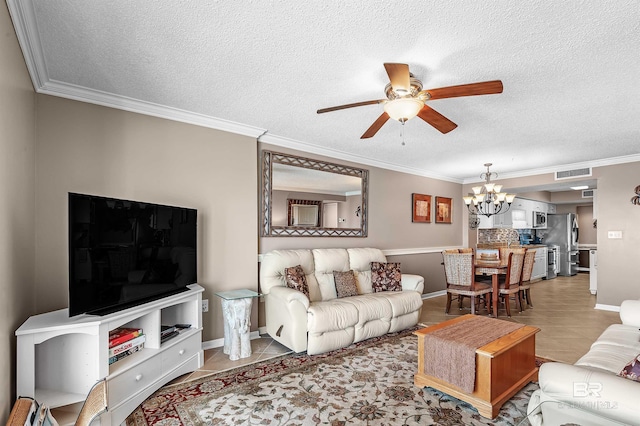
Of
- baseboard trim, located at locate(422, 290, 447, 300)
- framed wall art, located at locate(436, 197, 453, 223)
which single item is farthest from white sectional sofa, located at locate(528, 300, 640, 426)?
framed wall art, located at locate(436, 197, 453, 223)

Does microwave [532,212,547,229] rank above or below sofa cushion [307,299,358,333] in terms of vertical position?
above

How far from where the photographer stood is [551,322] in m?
4.43

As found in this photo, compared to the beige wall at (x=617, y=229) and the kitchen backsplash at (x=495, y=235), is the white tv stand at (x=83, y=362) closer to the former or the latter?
the beige wall at (x=617, y=229)

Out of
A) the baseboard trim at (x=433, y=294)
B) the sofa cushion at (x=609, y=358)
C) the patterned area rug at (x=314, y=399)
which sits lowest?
the baseboard trim at (x=433, y=294)

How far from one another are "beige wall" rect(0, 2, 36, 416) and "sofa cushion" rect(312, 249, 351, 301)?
2654mm

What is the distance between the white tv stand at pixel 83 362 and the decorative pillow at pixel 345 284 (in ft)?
6.78

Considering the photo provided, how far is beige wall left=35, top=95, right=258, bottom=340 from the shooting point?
8.32ft

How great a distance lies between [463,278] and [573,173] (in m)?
2.83

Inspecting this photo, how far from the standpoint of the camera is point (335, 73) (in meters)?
2.38

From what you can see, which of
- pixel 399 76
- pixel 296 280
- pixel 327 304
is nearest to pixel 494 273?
pixel 327 304

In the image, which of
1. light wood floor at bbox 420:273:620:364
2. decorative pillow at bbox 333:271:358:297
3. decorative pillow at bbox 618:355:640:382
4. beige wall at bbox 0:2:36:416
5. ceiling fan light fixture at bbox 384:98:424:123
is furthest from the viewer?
decorative pillow at bbox 333:271:358:297

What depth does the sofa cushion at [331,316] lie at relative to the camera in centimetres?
311

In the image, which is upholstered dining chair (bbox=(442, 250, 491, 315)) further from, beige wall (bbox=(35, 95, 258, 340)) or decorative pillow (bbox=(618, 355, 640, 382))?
decorative pillow (bbox=(618, 355, 640, 382))

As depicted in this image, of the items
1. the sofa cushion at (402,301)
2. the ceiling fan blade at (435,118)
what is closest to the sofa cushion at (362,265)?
the sofa cushion at (402,301)
